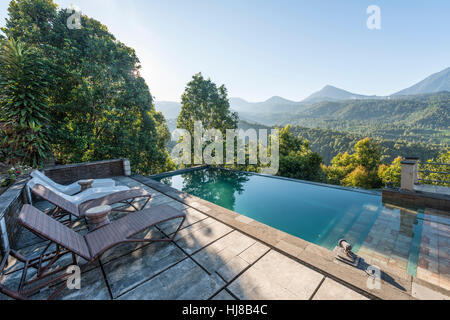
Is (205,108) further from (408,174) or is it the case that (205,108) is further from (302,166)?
(408,174)

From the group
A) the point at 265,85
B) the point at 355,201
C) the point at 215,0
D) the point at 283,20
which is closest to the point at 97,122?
the point at 215,0

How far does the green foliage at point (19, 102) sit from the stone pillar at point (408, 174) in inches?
430

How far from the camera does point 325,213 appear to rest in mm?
5660

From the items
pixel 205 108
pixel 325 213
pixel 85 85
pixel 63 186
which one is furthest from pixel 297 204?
pixel 205 108

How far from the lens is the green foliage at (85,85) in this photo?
757 centimetres

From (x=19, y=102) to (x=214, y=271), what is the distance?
7.05 m

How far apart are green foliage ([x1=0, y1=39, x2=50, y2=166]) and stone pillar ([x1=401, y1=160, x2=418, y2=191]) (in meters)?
10.9

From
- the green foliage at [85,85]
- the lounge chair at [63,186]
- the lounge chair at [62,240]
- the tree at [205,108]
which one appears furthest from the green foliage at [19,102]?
the tree at [205,108]

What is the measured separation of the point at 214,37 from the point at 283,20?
16.1ft

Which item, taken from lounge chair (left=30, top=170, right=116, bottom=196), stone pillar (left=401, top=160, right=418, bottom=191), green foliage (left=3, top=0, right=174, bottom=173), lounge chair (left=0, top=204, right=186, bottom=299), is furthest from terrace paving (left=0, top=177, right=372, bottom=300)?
green foliage (left=3, top=0, right=174, bottom=173)

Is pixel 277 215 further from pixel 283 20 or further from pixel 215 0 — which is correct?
pixel 283 20

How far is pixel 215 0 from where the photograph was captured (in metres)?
9.64

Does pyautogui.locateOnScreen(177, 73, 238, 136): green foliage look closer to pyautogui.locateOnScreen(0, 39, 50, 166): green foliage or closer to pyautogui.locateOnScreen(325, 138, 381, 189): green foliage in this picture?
pyautogui.locateOnScreen(0, 39, 50, 166): green foliage

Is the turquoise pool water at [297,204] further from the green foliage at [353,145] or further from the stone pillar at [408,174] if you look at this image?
the green foliage at [353,145]
